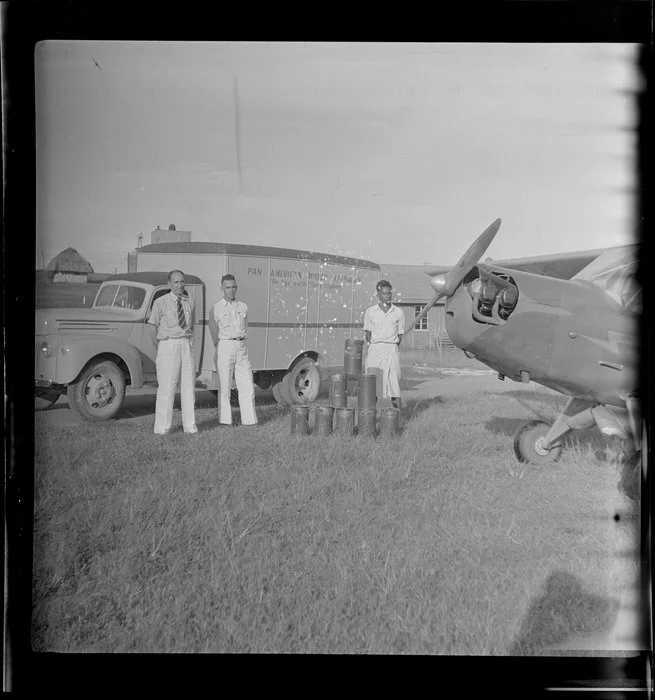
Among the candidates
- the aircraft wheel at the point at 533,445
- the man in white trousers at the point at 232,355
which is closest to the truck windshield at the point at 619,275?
the aircraft wheel at the point at 533,445

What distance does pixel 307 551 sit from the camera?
222 cm

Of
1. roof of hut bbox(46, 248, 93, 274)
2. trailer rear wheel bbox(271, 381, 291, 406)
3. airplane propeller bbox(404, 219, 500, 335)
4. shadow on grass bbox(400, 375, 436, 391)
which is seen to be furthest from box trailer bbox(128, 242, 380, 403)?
shadow on grass bbox(400, 375, 436, 391)

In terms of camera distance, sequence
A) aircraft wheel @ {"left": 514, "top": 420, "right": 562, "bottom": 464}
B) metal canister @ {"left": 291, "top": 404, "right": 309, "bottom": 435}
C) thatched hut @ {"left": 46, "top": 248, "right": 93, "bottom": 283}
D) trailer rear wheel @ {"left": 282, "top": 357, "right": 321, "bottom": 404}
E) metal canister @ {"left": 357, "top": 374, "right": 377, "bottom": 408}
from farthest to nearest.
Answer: metal canister @ {"left": 357, "top": 374, "right": 377, "bottom": 408} < trailer rear wheel @ {"left": 282, "top": 357, "right": 321, "bottom": 404} < metal canister @ {"left": 291, "top": 404, "right": 309, "bottom": 435} < aircraft wheel @ {"left": 514, "top": 420, "right": 562, "bottom": 464} < thatched hut @ {"left": 46, "top": 248, "right": 93, "bottom": 283}

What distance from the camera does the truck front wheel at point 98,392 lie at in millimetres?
2924

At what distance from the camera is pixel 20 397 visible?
2.00m

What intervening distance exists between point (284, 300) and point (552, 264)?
4.94 feet

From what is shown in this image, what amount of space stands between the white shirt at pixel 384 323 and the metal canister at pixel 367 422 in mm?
514

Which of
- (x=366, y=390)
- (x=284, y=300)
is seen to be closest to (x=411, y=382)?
(x=366, y=390)

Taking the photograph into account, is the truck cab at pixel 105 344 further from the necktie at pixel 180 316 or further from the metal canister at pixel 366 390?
the metal canister at pixel 366 390

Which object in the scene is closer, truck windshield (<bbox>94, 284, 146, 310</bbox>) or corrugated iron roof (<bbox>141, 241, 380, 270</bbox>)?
corrugated iron roof (<bbox>141, 241, 380, 270</bbox>)

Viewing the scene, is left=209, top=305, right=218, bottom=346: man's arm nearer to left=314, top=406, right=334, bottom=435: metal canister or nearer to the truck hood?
the truck hood

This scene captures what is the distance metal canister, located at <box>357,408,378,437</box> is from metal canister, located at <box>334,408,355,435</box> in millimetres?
37

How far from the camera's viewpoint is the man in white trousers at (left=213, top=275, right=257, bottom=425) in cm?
300
